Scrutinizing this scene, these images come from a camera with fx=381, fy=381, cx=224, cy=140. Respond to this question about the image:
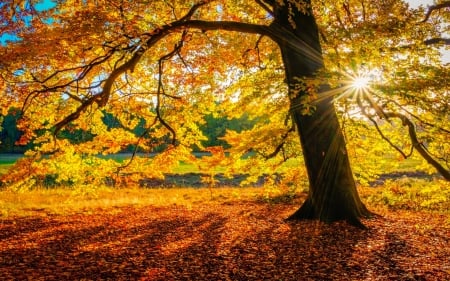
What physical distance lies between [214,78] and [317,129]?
531 centimetres

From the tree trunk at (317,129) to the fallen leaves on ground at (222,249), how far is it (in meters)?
0.69

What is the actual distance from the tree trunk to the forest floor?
689mm

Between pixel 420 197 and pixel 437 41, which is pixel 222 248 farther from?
pixel 437 41

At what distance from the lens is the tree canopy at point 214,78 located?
24.7 feet

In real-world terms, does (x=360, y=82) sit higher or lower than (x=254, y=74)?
lower

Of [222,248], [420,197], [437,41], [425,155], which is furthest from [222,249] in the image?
[437,41]

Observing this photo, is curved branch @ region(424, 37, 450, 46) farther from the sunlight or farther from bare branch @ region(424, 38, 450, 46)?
the sunlight

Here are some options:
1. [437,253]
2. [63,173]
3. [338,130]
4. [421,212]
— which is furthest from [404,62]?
[63,173]

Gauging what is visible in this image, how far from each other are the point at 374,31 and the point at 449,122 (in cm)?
226

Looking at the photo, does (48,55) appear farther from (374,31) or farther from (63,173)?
(374,31)

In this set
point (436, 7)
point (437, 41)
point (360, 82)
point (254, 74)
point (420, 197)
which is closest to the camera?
point (360, 82)

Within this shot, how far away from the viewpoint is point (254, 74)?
520 inches

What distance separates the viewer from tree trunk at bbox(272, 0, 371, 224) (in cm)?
1038

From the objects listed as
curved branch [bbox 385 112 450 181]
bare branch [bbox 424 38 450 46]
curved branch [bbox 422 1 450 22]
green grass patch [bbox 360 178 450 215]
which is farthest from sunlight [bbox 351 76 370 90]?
curved branch [bbox 422 1 450 22]
